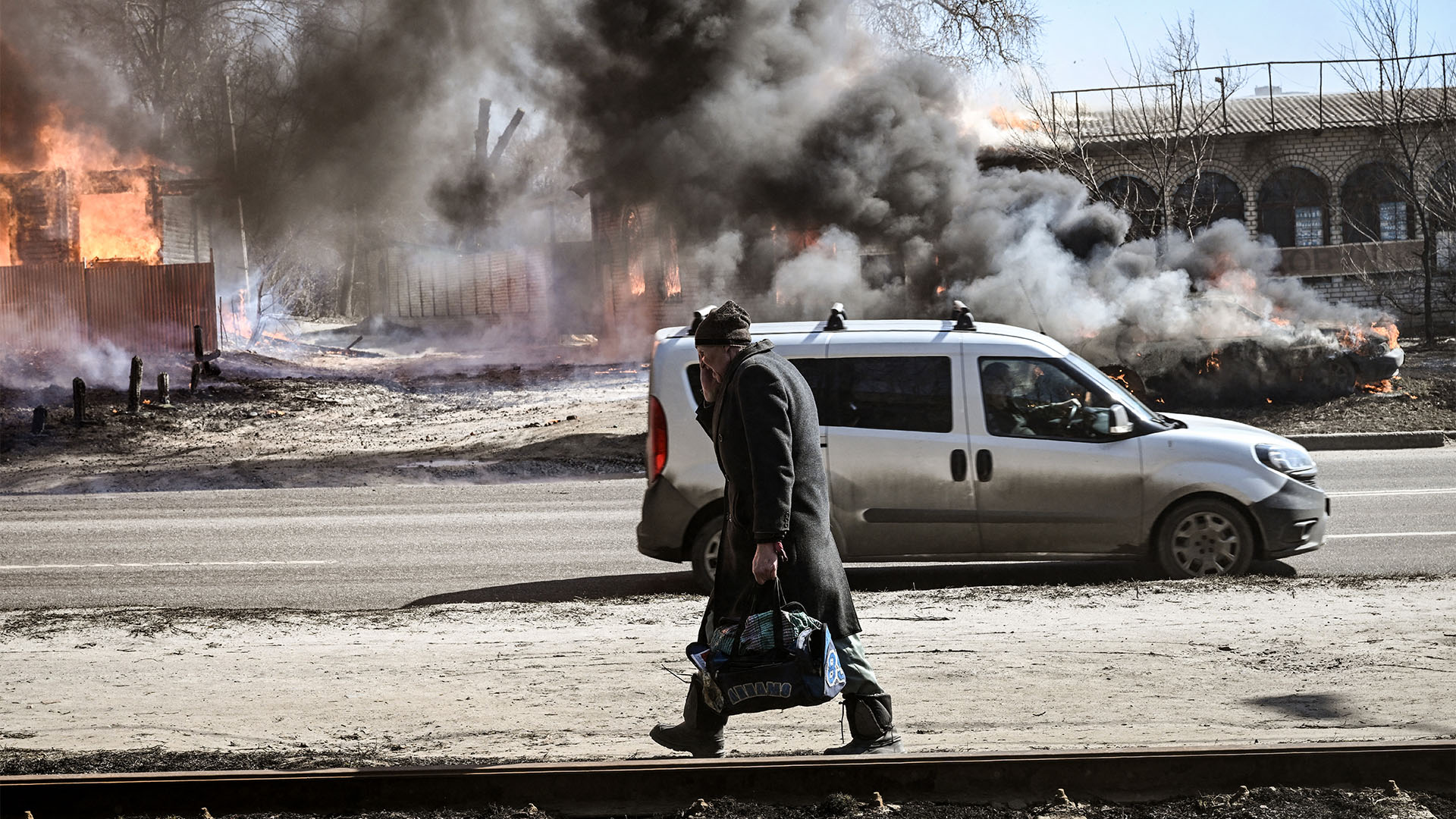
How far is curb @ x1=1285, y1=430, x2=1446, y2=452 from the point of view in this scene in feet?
51.9

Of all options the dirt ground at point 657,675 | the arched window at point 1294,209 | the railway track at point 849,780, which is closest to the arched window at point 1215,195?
the arched window at point 1294,209

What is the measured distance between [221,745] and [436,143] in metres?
37.3

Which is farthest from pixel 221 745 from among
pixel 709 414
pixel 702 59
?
pixel 702 59

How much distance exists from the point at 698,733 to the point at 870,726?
0.59 metres

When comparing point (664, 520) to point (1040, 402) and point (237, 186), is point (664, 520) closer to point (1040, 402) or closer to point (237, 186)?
point (1040, 402)

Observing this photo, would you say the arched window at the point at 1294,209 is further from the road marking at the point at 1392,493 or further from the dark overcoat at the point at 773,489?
the dark overcoat at the point at 773,489

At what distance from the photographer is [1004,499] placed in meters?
7.64

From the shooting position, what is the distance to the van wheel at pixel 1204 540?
7637mm

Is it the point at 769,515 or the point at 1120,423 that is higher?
the point at 1120,423

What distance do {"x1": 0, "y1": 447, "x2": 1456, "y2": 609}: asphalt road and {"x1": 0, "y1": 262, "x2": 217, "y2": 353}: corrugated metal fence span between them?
15383 mm

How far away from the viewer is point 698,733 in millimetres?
4445

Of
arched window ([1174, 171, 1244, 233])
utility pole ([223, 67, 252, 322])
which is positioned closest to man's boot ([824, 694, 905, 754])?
arched window ([1174, 171, 1244, 233])

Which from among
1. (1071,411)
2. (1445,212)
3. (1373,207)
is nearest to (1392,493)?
(1071,411)

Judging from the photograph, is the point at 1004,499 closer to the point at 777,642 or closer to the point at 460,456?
the point at 777,642
